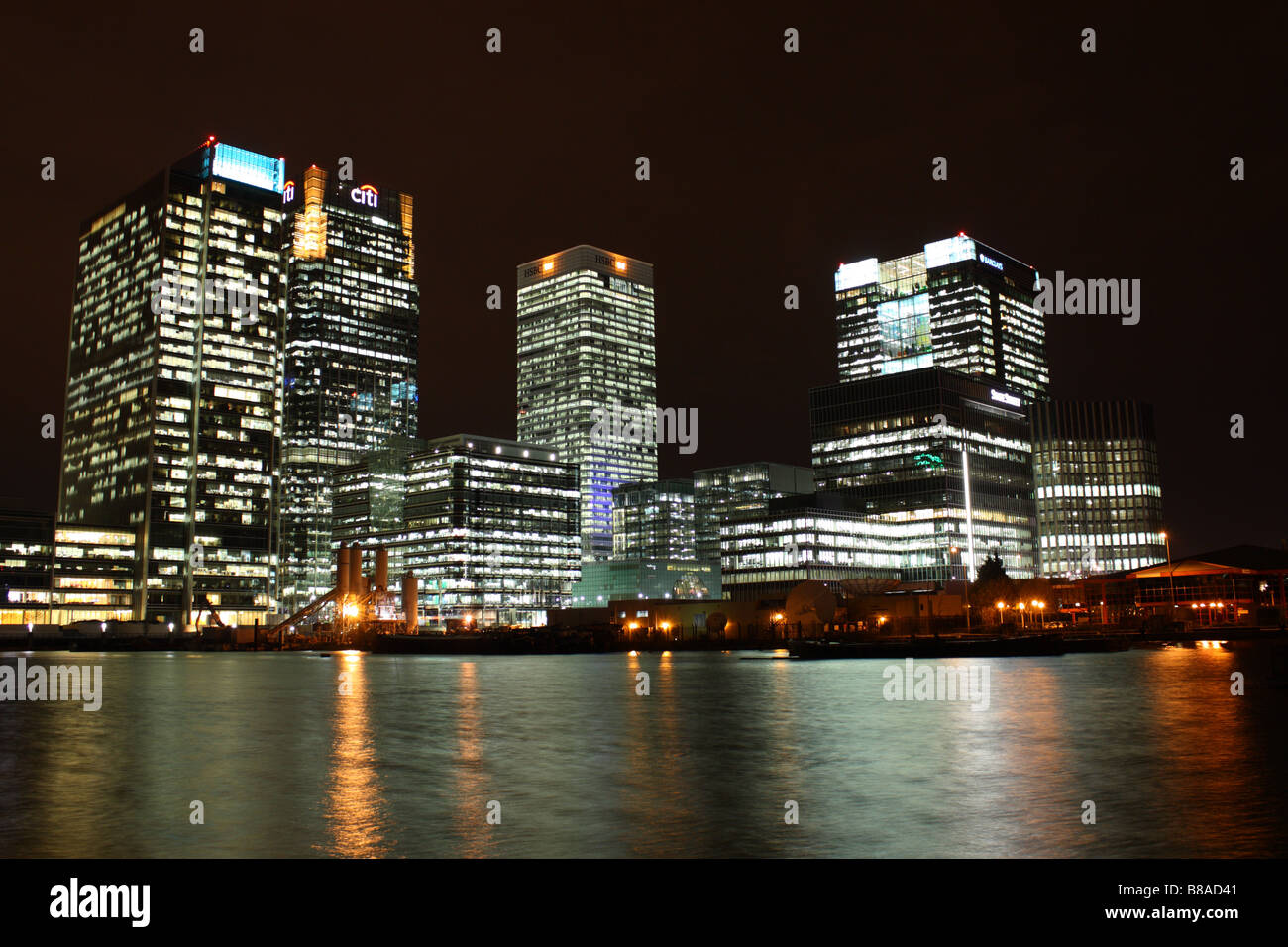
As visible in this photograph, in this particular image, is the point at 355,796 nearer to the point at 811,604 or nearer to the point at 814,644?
the point at 814,644

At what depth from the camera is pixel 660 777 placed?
28.8 meters

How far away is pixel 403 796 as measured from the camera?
25.7 metres

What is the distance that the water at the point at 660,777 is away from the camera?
2038cm

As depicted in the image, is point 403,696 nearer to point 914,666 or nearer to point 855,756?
point 855,756

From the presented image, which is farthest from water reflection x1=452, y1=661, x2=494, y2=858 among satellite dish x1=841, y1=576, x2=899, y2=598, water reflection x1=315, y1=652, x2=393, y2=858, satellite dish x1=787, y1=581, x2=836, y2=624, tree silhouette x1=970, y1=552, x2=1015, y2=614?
satellite dish x1=841, y1=576, x2=899, y2=598

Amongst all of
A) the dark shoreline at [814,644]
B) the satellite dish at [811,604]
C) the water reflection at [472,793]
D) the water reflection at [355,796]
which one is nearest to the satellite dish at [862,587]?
the satellite dish at [811,604]

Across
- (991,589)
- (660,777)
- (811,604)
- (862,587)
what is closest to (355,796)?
(660,777)

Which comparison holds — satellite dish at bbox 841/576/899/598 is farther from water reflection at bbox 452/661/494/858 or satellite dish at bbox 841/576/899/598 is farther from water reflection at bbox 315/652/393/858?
water reflection at bbox 315/652/393/858

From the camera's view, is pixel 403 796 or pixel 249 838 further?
pixel 403 796

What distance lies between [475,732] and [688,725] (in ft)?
27.9

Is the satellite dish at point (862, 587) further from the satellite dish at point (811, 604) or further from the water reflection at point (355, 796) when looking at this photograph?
the water reflection at point (355, 796)

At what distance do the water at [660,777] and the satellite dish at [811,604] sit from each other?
361 feet
